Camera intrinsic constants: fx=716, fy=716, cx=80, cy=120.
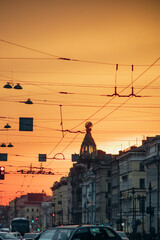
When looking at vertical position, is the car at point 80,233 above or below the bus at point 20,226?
below

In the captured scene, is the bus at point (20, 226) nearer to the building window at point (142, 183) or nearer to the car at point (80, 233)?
the building window at point (142, 183)

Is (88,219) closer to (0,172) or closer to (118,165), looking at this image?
(118,165)

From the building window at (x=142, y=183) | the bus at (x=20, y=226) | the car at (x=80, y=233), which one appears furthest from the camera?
the building window at (x=142, y=183)

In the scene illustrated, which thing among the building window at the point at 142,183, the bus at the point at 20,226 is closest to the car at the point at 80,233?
the bus at the point at 20,226

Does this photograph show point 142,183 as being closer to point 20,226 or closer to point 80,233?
point 20,226

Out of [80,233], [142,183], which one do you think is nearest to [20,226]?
[142,183]

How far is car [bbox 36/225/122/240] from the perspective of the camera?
22547 millimetres

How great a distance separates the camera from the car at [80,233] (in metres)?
22.5

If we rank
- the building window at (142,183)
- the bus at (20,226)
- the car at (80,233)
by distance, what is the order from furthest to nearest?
the building window at (142,183), the bus at (20,226), the car at (80,233)

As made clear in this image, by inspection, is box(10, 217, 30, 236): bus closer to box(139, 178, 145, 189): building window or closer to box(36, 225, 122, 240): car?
box(139, 178, 145, 189): building window

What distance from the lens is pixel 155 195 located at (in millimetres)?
102562

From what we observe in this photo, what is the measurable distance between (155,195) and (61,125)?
49.9 metres

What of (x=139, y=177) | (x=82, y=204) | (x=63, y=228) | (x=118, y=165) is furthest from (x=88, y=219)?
(x=63, y=228)

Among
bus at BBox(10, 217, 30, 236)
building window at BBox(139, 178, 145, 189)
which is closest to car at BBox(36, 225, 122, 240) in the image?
bus at BBox(10, 217, 30, 236)
